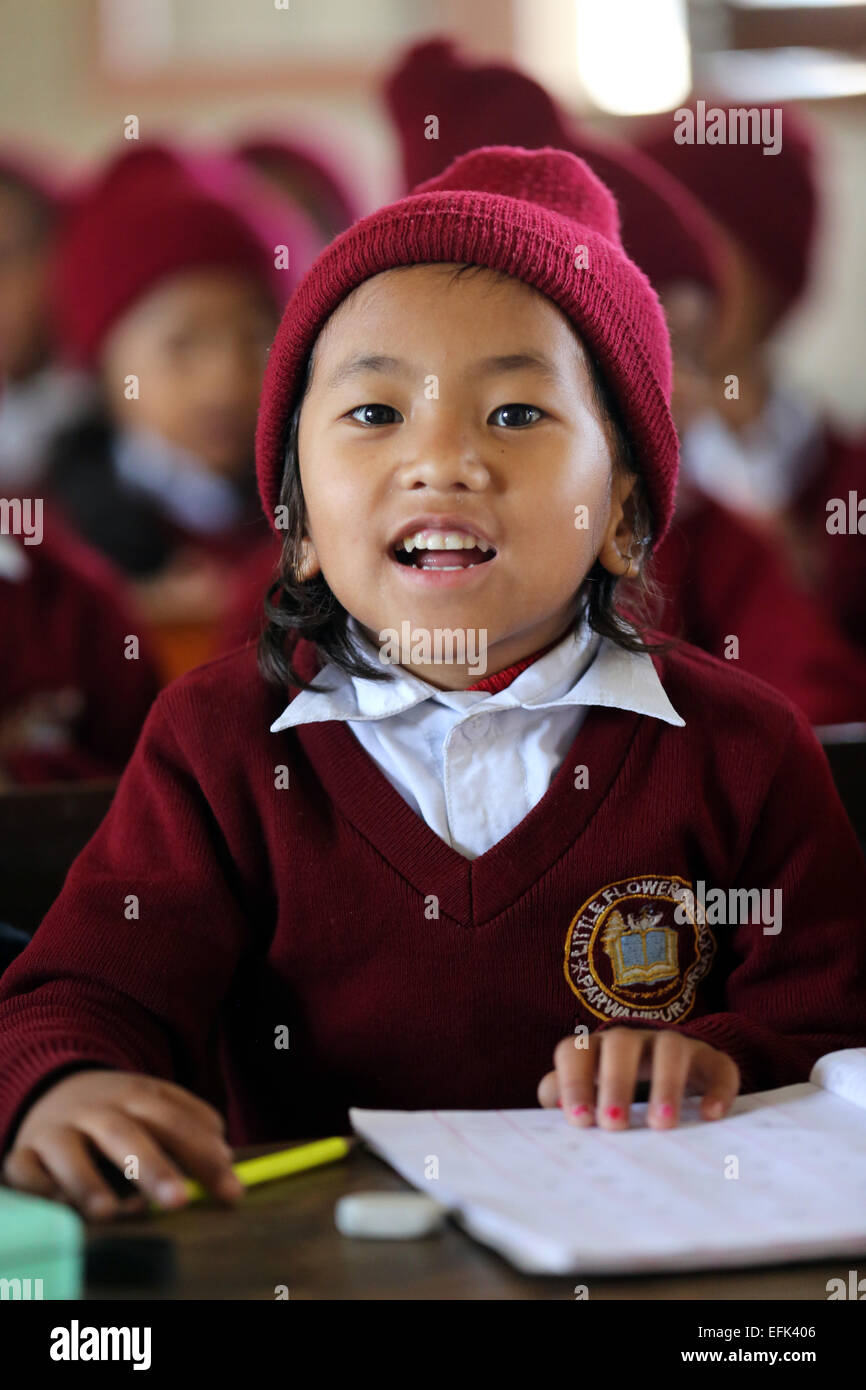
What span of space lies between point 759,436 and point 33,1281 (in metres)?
3.09

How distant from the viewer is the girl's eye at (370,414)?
2.99ft

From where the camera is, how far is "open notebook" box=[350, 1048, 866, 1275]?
0.57 meters

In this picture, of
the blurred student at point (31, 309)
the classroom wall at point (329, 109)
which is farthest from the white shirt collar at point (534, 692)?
the classroom wall at point (329, 109)

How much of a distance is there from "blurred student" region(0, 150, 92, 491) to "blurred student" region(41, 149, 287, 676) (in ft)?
0.34

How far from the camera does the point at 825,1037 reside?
86 cm

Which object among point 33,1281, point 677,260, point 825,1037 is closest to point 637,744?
point 825,1037

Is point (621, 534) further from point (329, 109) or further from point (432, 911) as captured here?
point (329, 109)

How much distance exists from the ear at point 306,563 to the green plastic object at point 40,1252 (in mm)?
507

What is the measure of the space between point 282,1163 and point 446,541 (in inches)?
14.8

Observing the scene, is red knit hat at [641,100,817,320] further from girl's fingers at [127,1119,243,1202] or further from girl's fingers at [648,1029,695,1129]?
girl's fingers at [127,1119,243,1202]

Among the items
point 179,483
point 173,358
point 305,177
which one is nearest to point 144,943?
point 173,358

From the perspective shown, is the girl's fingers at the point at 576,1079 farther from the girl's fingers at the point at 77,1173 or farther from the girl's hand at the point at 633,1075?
the girl's fingers at the point at 77,1173
